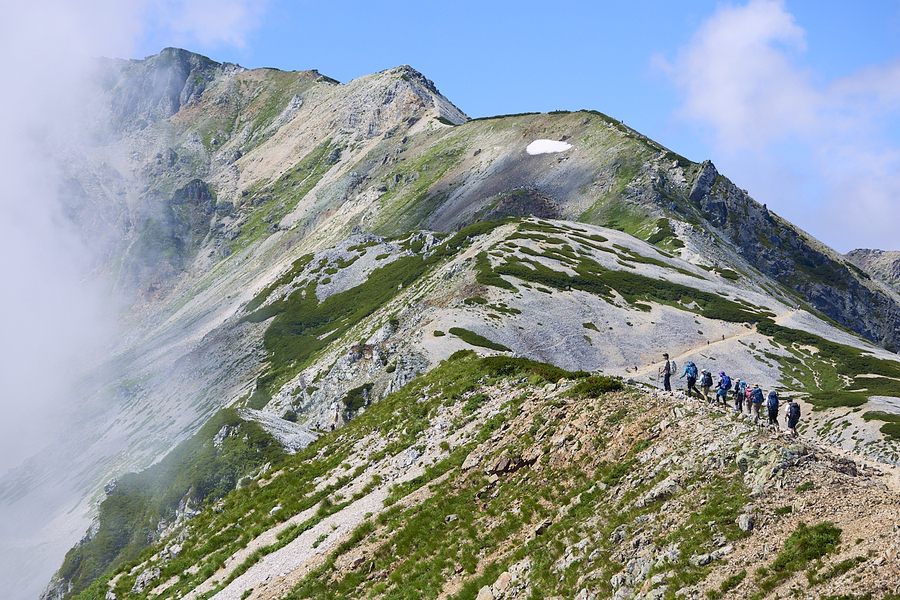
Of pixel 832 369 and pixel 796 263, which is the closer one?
pixel 832 369

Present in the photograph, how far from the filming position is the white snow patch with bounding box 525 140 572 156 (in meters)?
180

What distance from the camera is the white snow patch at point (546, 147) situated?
591ft

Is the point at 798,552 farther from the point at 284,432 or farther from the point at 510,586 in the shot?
the point at 284,432

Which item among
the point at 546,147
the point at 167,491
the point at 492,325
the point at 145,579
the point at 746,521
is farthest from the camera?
the point at 546,147

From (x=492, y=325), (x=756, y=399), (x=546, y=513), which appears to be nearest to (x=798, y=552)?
(x=546, y=513)

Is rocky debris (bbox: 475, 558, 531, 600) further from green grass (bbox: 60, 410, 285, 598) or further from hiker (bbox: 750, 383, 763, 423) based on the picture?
green grass (bbox: 60, 410, 285, 598)

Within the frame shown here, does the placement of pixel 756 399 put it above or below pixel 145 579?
above

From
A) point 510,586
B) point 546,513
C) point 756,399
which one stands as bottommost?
point 510,586

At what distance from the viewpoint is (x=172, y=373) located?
117 meters

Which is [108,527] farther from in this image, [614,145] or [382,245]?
[614,145]

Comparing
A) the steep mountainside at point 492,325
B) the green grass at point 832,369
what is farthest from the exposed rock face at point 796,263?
the green grass at point 832,369

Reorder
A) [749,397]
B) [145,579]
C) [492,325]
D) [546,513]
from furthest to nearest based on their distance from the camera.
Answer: [492,325] → [749,397] → [145,579] → [546,513]

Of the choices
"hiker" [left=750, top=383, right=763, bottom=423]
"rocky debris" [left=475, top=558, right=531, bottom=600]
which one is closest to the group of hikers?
"hiker" [left=750, top=383, right=763, bottom=423]

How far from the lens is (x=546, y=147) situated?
182375mm
